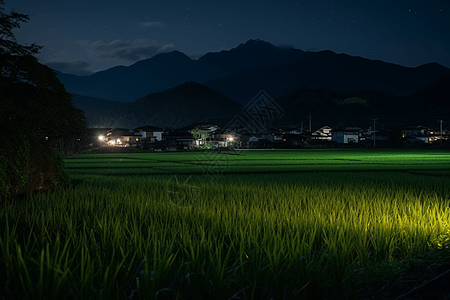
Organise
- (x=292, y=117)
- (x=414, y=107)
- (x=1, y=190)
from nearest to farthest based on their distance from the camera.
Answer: (x=1, y=190)
(x=292, y=117)
(x=414, y=107)

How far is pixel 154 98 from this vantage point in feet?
429

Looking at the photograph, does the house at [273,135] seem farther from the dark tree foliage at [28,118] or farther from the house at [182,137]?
the dark tree foliage at [28,118]

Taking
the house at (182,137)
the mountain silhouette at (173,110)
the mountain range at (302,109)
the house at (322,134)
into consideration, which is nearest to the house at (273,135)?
the house at (322,134)

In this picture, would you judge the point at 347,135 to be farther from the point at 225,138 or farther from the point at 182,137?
the point at 182,137

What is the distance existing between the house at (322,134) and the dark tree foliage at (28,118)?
Answer: 229 ft

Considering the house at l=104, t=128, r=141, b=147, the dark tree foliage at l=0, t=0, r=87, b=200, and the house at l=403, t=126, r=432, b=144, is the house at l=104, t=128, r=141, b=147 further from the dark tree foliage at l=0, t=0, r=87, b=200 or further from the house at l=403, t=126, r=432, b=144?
the house at l=403, t=126, r=432, b=144

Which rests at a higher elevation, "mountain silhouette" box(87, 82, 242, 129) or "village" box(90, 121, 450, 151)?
"mountain silhouette" box(87, 82, 242, 129)

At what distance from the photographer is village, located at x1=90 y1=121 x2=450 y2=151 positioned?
56219 mm

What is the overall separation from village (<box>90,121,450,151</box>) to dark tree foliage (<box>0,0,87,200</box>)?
43.2 m

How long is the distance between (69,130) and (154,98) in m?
129

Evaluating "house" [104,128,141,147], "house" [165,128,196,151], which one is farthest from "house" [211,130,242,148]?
"house" [104,128,141,147]

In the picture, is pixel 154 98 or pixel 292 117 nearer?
pixel 292 117

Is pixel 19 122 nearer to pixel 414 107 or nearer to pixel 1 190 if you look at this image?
pixel 1 190

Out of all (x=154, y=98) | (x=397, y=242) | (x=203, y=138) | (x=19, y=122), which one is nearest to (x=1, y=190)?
(x=19, y=122)
